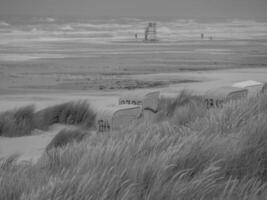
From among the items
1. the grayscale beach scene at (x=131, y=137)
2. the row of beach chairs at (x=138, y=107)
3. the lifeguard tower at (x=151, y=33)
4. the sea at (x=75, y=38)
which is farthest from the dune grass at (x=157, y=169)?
the lifeguard tower at (x=151, y=33)

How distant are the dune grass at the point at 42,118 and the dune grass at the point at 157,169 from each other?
13.7ft

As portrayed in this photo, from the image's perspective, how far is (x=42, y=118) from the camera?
9961 mm

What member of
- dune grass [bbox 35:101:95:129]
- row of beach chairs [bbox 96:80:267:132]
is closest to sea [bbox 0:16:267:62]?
dune grass [bbox 35:101:95:129]

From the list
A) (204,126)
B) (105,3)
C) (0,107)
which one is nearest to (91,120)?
(0,107)

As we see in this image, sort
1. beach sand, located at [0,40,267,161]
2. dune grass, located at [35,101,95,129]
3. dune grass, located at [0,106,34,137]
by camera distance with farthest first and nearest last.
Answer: beach sand, located at [0,40,267,161]
dune grass, located at [35,101,95,129]
dune grass, located at [0,106,34,137]

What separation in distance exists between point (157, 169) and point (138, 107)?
13.2ft

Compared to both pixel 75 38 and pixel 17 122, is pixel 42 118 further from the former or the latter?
pixel 75 38

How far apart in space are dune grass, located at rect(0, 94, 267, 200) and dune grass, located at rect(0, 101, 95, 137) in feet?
13.7

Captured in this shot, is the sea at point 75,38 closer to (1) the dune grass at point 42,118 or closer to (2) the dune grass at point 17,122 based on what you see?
(1) the dune grass at point 42,118

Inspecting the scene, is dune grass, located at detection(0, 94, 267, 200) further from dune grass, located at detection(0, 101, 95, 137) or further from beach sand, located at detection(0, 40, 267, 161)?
dune grass, located at detection(0, 101, 95, 137)

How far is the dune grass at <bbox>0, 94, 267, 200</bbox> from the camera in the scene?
3455 millimetres

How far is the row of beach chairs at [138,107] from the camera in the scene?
24.6 feet

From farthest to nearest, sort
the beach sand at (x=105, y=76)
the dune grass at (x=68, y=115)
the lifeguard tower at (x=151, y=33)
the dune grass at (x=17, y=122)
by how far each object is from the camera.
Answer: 1. the lifeguard tower at (x=151, y=33)
2. the beach sand at (x=105, y=76)
3. the dune grass at (x=68, y=115)
4. the dune grass at (x=17, y=122)

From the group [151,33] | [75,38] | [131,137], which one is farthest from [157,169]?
[151,33]
